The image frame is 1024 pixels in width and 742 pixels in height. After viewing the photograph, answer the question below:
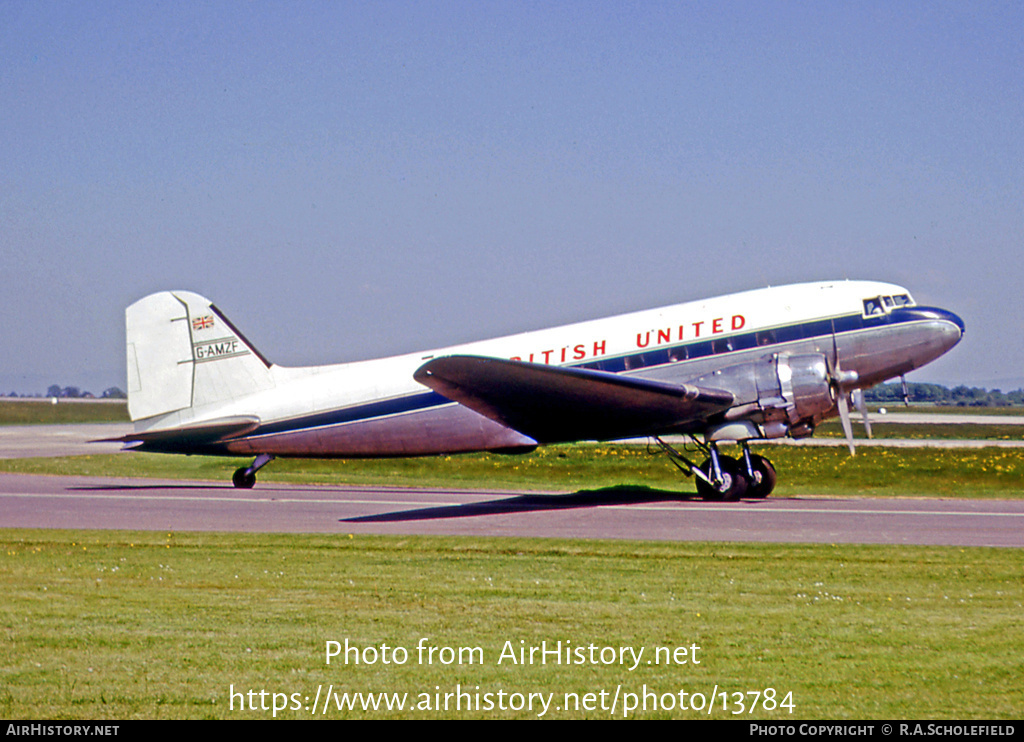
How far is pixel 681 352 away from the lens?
24.7 meters

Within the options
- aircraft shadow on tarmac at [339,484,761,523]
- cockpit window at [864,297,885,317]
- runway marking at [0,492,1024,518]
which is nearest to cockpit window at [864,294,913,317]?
cockpit window at [864,297,885,317]

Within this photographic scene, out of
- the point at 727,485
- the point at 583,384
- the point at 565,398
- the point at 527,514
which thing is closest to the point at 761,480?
the point at 727,485

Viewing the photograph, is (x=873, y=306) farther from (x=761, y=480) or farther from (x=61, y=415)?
(x=61, y=415)

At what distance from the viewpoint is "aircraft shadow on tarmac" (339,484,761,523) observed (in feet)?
71.4

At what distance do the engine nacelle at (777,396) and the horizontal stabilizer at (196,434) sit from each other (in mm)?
13018

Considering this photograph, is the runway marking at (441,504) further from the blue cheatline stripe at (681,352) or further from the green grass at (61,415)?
the green grass at (61,415)

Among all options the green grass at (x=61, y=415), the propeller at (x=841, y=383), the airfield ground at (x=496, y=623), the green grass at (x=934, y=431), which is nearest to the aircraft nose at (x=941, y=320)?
the propeller at (x=841, y=383)

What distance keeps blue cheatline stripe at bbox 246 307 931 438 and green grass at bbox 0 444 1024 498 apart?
17.8ft

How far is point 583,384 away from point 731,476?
5.23m

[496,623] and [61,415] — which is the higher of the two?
[61,415]

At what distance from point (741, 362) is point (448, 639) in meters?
16.1

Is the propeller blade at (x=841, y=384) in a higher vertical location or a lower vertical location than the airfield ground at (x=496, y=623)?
higher

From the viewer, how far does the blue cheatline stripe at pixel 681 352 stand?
2420 cm
